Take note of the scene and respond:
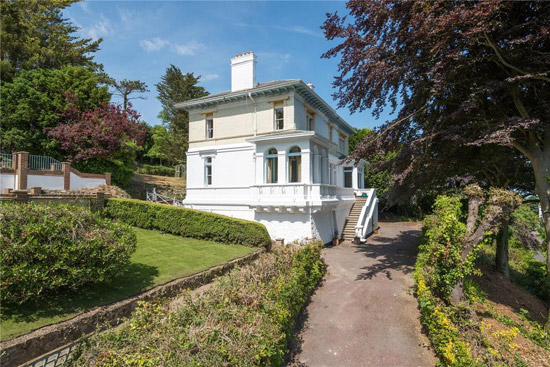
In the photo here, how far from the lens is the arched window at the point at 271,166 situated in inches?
649

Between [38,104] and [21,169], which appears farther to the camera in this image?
[38,104]

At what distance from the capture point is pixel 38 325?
543cm

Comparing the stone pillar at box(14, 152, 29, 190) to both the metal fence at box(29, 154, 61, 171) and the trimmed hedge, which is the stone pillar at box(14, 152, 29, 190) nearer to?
the metal fence at box(29, 154, 61, 171)

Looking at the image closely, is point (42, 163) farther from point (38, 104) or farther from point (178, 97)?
point (178, 97)

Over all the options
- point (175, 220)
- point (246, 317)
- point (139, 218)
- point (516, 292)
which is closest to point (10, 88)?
point (139, 218)

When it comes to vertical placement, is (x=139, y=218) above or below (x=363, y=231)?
above

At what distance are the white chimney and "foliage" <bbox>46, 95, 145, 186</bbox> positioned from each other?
11152 millimetres

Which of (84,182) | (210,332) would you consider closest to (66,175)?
(84,182)

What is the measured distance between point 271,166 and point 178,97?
77.7 feet

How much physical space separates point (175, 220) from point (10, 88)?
20299mm

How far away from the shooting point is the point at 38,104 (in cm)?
2212

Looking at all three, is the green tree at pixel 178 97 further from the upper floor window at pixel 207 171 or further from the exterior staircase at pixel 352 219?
the exterior staircase at pixel 352 219

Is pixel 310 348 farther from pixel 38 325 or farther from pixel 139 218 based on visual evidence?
pixel 139 218

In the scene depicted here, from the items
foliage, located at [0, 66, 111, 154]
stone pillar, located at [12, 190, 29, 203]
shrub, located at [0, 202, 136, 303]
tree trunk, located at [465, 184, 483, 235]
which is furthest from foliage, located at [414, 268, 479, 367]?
foliage, located at [0, 66, 111, 154]
